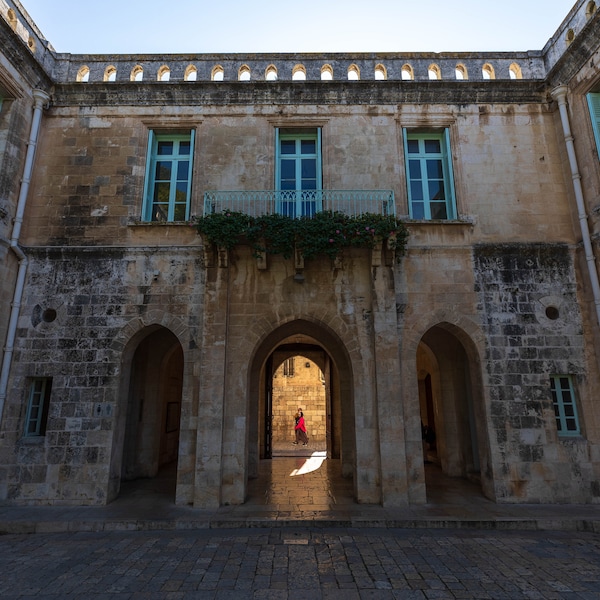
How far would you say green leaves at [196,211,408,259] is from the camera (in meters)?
7.49

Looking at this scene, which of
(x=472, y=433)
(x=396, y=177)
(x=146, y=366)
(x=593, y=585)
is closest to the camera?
(x=593, y=585)

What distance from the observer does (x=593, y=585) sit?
437 centimetres

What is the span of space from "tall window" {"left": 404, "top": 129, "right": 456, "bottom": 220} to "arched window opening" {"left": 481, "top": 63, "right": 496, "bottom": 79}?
1.80 metres

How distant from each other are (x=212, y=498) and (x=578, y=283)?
8.27 metres

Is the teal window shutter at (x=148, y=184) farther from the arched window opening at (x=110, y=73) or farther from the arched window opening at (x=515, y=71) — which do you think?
the arched window opening at (x=515, y=71)

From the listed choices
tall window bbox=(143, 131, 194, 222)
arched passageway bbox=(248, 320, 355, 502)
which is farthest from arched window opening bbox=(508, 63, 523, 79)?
tall window bbox=(143, 131, 194, 222)

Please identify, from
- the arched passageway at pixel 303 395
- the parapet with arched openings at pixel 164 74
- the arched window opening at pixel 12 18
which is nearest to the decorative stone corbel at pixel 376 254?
the arched passageway at pixel 303 395

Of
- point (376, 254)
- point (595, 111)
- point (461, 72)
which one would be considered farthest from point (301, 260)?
point (595, 111)

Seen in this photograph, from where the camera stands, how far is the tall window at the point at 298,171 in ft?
27.8

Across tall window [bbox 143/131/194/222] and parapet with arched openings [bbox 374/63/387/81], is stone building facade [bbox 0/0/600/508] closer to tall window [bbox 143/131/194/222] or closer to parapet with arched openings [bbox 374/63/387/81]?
tall window [bbox 143/131/194/222]

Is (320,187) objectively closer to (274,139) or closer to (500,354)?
(274,139)

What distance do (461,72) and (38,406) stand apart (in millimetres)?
11712

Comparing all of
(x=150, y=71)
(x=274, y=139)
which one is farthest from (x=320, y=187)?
(x=150, y=71)

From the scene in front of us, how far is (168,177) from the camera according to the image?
8.98 meters
